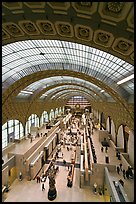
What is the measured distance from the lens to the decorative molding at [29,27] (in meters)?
8.58

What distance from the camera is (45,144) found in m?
32.1

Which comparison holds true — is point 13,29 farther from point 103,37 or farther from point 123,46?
point 123,46

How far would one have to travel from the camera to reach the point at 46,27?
8.99 m

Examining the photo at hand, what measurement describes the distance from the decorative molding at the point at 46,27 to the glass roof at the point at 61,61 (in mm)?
3803

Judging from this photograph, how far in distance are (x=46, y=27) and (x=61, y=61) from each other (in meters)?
10.3

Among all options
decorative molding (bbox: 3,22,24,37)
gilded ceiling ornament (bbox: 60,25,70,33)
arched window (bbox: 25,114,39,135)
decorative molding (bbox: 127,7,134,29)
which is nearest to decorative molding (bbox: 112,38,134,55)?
decorative molding (bbox: 127,7,134,29)

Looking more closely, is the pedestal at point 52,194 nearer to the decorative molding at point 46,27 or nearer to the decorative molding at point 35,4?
the decorative molding at point 46,27

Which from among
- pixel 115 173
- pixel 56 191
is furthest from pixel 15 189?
pixel 115 173

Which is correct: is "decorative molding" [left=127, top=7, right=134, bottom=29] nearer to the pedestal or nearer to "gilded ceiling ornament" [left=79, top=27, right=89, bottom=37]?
"gilded ceiling ornament" [left=79, top=27, right=89, bottom=37]

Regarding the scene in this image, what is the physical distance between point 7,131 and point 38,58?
13500 mm

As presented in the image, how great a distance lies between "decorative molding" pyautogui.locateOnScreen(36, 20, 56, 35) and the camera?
8406mm

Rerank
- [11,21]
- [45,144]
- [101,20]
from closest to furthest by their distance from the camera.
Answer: [101,20], [11,21], [45,144]

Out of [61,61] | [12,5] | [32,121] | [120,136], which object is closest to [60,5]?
[12,5]

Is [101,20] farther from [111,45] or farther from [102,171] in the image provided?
[102,171]
